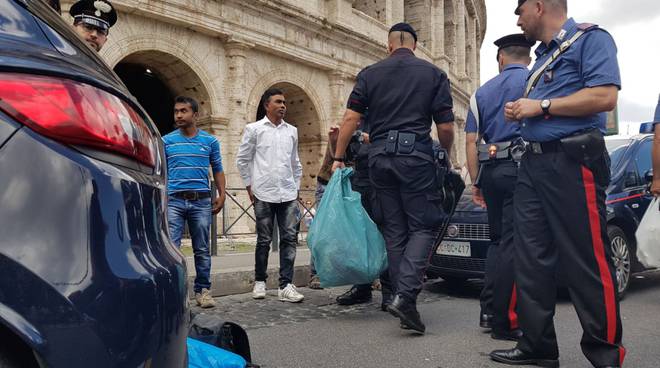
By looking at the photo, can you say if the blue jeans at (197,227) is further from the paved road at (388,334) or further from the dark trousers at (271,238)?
the dark trousers at (271,238)

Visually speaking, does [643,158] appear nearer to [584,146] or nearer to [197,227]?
[584,146]

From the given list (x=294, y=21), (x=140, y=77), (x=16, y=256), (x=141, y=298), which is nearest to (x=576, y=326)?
(x=141, y=298)

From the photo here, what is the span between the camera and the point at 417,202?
386 cm

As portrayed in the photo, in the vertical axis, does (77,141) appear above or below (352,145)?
below

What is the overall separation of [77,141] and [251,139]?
4272 millimetres

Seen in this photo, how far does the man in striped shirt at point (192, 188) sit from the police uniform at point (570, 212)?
2844 mm

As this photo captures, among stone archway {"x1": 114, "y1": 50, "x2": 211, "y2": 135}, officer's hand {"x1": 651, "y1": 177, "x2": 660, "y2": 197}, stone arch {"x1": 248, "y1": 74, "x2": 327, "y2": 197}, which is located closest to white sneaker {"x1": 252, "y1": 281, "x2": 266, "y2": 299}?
officer's hand {"x1": 651, "y1": 177, "x2": 660, "y2": 197}

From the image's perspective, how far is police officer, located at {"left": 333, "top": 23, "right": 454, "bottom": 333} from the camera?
12.6ft

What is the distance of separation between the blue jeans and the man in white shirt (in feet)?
1.72

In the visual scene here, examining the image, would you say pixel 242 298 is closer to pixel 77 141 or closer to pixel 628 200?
Answer: pixel 628 200

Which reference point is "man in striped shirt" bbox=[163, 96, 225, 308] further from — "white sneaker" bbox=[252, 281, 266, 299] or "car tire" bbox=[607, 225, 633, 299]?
"car tire" bbox=[607, 225, 633, 299]

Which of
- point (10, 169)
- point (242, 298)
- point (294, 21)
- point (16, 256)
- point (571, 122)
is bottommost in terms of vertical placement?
point (242, 298)

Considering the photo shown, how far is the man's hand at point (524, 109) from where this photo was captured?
9.24 feet

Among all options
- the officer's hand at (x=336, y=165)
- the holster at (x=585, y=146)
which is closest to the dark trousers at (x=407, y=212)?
the officer's hand at (x=336, y=165)
